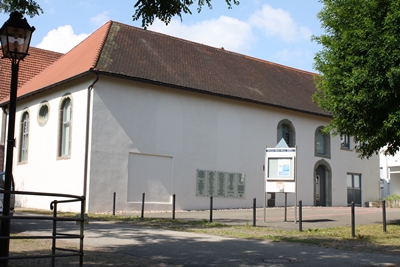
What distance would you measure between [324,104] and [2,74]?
24.2 metres

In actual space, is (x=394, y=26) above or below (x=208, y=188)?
above

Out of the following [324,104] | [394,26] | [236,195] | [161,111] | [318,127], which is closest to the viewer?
[394,26]

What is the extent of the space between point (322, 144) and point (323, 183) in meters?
2.44

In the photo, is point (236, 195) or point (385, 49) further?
point (236, 195)

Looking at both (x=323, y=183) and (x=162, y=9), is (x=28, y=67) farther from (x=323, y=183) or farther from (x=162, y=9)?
(x=162, y=9)

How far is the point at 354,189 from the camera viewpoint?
1407 inches

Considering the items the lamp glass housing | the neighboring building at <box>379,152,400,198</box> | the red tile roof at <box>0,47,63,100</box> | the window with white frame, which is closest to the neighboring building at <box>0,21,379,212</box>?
the window with white frame

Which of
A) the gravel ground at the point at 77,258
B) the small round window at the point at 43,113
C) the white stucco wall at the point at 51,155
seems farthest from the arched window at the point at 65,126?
the gravel ground at the point at 77,258

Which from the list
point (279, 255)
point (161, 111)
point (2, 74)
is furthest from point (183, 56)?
point (279, 255)

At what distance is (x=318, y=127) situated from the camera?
110 ft

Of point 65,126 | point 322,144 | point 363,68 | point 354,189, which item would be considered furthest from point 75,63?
point 354,189

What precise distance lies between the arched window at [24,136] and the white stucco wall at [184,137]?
7.43 metres

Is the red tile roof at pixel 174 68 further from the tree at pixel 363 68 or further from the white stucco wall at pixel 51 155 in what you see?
the tree at pixel 363 68

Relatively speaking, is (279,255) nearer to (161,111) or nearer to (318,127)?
(161,111)
